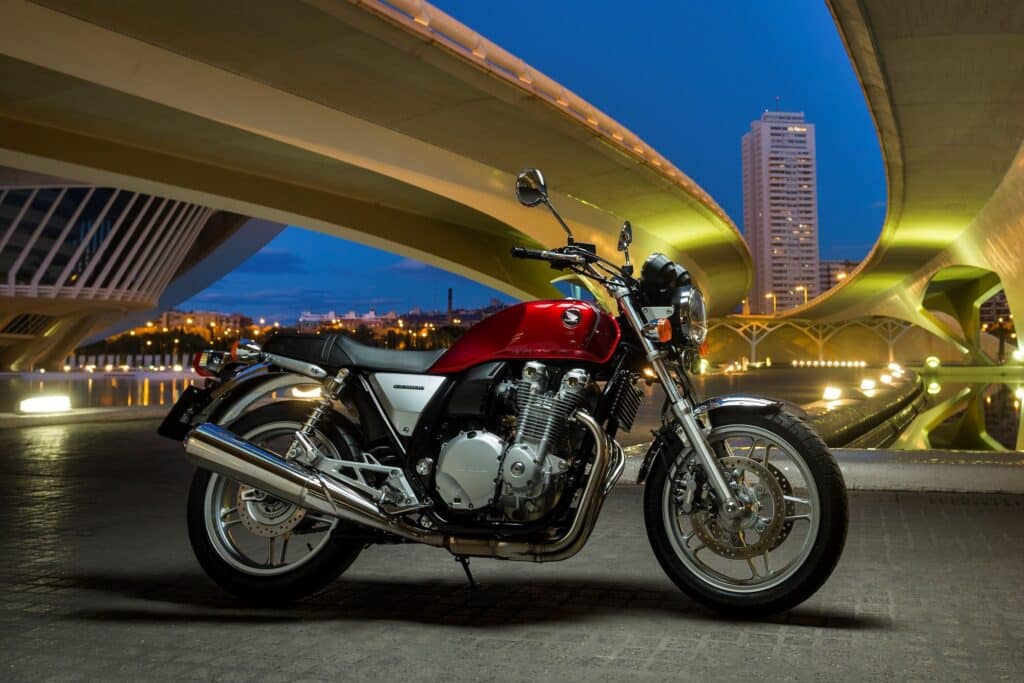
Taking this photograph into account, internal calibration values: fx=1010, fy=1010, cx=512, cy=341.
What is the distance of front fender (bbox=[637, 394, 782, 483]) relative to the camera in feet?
13.7

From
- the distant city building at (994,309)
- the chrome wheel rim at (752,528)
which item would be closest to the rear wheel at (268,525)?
the chrome wheel rim at (752,528)

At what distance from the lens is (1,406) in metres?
18.5

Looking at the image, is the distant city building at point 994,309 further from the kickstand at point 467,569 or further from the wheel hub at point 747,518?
the kickstand at point 467,569

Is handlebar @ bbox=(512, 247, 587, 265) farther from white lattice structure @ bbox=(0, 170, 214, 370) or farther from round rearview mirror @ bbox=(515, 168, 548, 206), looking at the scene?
white lattice structure @ bbox=(0, 170, 214, 370)

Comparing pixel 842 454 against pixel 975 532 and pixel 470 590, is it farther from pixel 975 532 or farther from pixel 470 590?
pixel 470 590

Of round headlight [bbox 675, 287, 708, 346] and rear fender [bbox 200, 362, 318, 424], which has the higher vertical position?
round headlight [bbox 675, 287, 708, 346]

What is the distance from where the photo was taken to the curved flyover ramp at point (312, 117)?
14.9 metres

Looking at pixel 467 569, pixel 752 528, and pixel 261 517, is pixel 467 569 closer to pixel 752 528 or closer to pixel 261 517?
pixel 261 517

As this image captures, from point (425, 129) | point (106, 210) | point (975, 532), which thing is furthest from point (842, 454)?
point (106, 210)

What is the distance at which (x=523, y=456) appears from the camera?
3.99m

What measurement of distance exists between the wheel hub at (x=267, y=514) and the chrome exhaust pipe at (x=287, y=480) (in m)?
0.11

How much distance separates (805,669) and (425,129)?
62.4 feet

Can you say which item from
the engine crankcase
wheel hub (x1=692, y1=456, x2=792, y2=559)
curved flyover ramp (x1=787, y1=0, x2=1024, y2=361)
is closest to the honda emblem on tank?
the engine crankcase

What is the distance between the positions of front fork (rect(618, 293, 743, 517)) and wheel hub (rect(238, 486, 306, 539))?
65.6 inches
